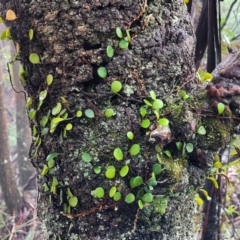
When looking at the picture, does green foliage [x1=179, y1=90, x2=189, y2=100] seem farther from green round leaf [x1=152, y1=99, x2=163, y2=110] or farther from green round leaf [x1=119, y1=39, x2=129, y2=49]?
green round leaf [x1=119, y1=39, x2=129, y2=49]

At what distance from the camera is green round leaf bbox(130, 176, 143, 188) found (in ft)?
3.38

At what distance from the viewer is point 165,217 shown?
110cm

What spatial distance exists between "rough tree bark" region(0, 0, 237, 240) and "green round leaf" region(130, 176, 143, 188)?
0.05ft

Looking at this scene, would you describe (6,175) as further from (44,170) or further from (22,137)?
(44,170)

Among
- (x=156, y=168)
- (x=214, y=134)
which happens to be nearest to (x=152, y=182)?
(x=156, y=168)

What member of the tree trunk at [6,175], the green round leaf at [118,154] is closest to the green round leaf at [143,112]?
the green round leaf at [118,154]

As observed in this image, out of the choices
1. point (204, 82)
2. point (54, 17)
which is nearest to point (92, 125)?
point (54, 17)

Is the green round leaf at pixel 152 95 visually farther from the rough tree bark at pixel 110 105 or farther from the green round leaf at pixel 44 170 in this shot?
the green round leaf at pixel 44 170

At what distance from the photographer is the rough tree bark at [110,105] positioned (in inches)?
39.9

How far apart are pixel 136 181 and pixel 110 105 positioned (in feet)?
0.75

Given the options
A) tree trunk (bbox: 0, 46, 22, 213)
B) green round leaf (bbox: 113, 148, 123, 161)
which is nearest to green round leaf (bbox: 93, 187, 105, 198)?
green round leaf (bbox: 113, 148, 123, 161)

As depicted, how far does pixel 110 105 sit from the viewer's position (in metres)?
1.04

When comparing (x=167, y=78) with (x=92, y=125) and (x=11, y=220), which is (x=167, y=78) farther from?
(x=11, y=220)

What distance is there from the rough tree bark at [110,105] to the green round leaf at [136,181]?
15 millimetres
